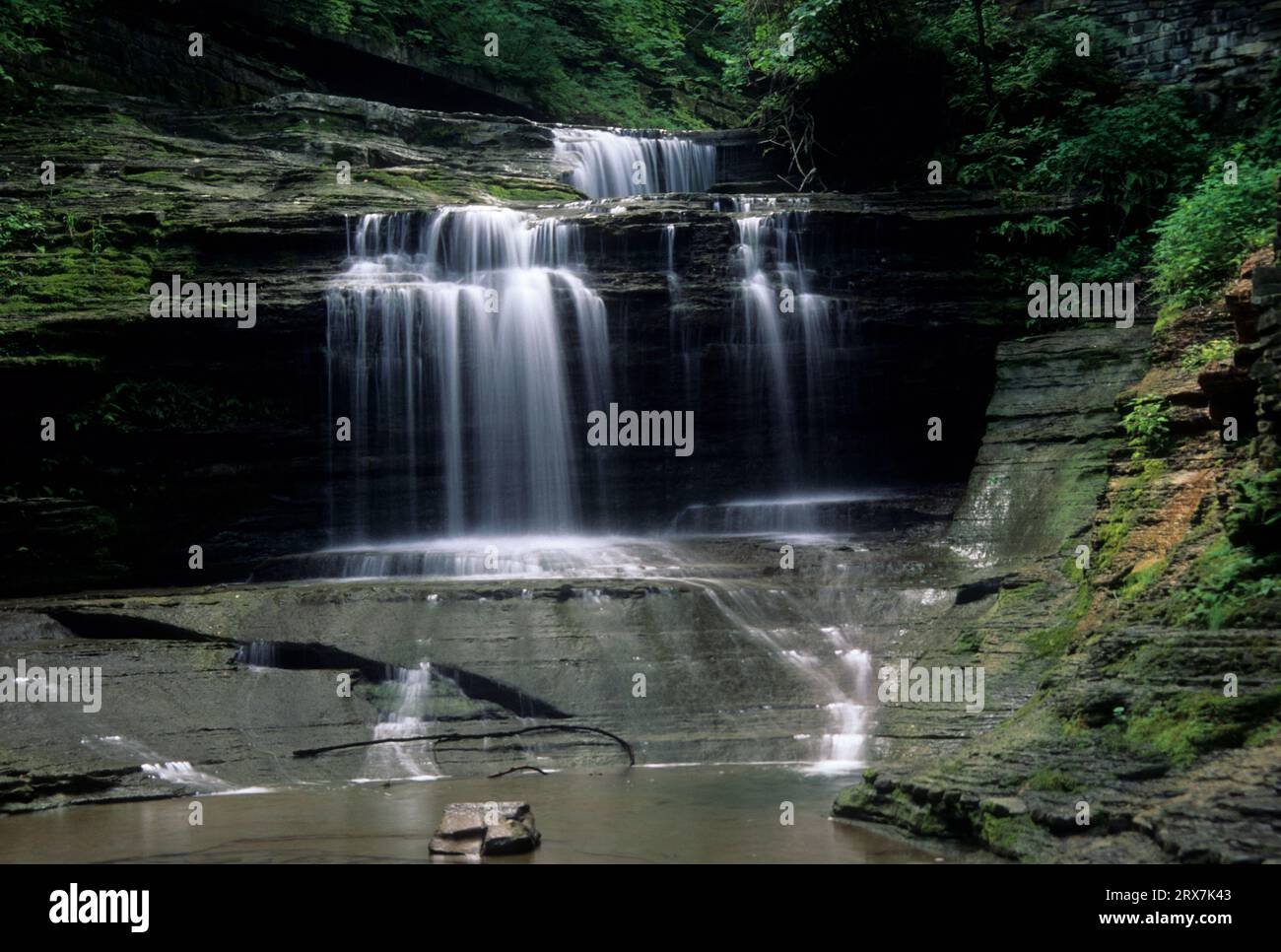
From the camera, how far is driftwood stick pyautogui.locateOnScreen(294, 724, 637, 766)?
8680 mm

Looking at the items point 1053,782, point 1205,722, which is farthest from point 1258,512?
point 1053,782

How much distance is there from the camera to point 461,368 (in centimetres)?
1404

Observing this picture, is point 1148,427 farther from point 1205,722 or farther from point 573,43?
point 573,43

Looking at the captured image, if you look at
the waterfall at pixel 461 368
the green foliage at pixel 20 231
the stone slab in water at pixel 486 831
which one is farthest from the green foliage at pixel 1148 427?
the green foliage at pixel 20 231

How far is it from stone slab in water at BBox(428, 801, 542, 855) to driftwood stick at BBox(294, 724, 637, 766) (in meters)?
2.54

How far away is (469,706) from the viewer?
30.5ft

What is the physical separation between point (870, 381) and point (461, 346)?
16.8 ft

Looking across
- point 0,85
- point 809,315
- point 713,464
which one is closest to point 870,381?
point 809,315

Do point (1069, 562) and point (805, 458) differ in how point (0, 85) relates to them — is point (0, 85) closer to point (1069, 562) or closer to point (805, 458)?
point (805, 458)

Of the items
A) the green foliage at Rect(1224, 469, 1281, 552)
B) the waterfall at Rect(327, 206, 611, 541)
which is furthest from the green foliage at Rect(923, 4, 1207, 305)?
the green foliage at Rect(1224, 469, 1281, 552)

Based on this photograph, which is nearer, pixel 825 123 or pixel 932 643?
pixel 932 643

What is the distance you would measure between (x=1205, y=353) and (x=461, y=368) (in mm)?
7970

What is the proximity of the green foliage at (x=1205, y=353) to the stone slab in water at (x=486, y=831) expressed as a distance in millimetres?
6749

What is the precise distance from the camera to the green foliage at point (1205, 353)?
9.84m
